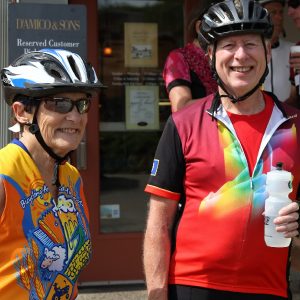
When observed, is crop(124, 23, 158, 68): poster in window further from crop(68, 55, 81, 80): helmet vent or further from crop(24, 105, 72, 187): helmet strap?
crop(24, 105, 72, 187): helmet strap

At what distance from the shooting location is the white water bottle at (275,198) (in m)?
1.83

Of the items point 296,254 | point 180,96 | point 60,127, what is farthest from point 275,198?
point 180,96

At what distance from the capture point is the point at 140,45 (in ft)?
17.0

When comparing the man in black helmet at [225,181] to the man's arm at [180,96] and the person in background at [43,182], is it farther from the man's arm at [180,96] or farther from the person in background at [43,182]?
the man's arm at [180,96]

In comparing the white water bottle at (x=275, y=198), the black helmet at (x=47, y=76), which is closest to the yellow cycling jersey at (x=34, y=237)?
the black helmet at (x=47, y=76)

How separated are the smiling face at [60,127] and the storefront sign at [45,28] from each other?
1.84 metres

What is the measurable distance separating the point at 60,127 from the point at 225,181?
2.04ft

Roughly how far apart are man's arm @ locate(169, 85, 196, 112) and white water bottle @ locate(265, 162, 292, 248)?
1.17m

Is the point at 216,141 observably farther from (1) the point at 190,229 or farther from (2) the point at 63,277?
(2) the point at 63,277

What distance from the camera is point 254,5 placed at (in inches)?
83.7

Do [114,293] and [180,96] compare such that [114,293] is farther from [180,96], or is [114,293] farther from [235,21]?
[235,21]

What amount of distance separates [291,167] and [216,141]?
0.28 meters

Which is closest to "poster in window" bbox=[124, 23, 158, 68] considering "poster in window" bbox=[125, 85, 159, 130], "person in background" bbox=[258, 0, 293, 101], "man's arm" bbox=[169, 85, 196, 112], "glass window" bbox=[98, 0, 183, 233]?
"glass window" bbox=[98, 0, 183, 233]

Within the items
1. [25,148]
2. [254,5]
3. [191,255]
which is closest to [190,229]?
[191,255]
